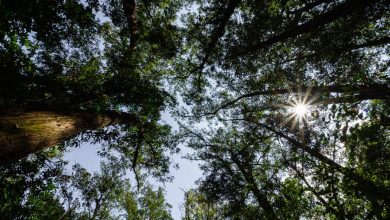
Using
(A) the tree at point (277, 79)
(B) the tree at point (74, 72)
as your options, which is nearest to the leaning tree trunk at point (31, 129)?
(B) the tree at point (74, 72)

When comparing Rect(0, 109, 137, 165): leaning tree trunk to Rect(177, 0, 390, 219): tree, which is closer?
Rect(0, 109, 137, 165): leaning tree trunk

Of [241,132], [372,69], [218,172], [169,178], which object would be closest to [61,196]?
[169,178]

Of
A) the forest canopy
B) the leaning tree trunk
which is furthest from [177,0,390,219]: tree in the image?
the leaning tree trunk

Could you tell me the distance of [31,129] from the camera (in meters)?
4.19

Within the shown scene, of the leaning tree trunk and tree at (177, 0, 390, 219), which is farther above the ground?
tree at (177, 0, 390, 219)

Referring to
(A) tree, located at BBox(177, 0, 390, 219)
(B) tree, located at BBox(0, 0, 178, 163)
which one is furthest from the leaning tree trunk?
(A) tree, located at BBox(177, 0, 390, 219)

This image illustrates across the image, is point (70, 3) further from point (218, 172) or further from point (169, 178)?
point (218, 172)

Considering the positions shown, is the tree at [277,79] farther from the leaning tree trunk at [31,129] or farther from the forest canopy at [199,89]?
the leaning tree trunk at [31,129]

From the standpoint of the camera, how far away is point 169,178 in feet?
47.7

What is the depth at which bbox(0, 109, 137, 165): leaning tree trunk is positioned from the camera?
11.7 feet

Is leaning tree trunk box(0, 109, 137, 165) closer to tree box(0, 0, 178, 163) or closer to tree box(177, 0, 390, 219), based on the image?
tree box(0, 0, 178, 163)

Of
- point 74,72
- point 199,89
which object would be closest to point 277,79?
point 199,89

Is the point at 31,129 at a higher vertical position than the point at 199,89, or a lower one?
lower

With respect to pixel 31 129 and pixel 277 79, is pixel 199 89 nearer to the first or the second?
pixel 277 79
